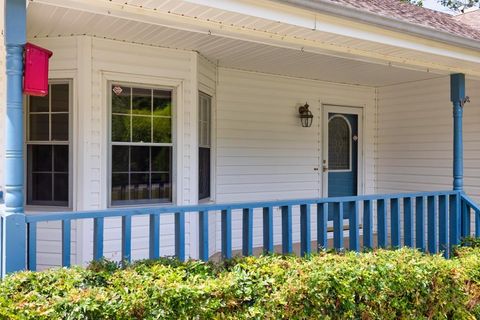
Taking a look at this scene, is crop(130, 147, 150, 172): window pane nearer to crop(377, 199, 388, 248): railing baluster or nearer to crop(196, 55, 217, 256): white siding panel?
crop(196, 55, 217, 256): white siding panel

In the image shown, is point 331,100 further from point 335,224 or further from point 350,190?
point 335,224

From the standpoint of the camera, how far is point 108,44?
4.81m

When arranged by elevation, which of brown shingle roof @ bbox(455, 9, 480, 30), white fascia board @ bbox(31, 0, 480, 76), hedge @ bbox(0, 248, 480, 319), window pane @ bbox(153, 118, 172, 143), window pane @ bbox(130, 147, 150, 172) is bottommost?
hedge @ bbox(0, 248, 480, 319)

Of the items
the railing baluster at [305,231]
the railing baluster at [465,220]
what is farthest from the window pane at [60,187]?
the railing baluster at [465,220]

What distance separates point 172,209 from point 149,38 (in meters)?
2.18

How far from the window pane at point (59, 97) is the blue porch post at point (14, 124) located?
1833 mm

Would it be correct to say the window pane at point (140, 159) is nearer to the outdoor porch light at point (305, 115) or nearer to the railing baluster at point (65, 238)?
the railing baluster at point (65, 238)

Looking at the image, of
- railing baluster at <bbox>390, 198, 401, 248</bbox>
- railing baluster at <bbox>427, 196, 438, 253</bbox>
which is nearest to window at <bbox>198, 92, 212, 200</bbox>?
railing baluster at <bbox>390, 198, 401, 248</bbox>

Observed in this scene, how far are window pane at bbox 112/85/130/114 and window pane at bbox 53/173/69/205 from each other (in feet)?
2.98

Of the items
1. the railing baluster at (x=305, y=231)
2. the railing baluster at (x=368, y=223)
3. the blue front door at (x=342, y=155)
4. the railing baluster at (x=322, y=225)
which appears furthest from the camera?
the blue front door at (x=342, y=155)

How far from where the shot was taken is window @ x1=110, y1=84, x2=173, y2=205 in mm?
5043

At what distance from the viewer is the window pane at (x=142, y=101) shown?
5.14 m

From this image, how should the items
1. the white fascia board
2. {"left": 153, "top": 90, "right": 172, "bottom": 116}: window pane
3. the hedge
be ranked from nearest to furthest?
the hedge
the white fascia board
{"left": 153, "top": 90, "right": 172, "bottom": 116}: window pane

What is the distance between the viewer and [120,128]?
5.07 metres
